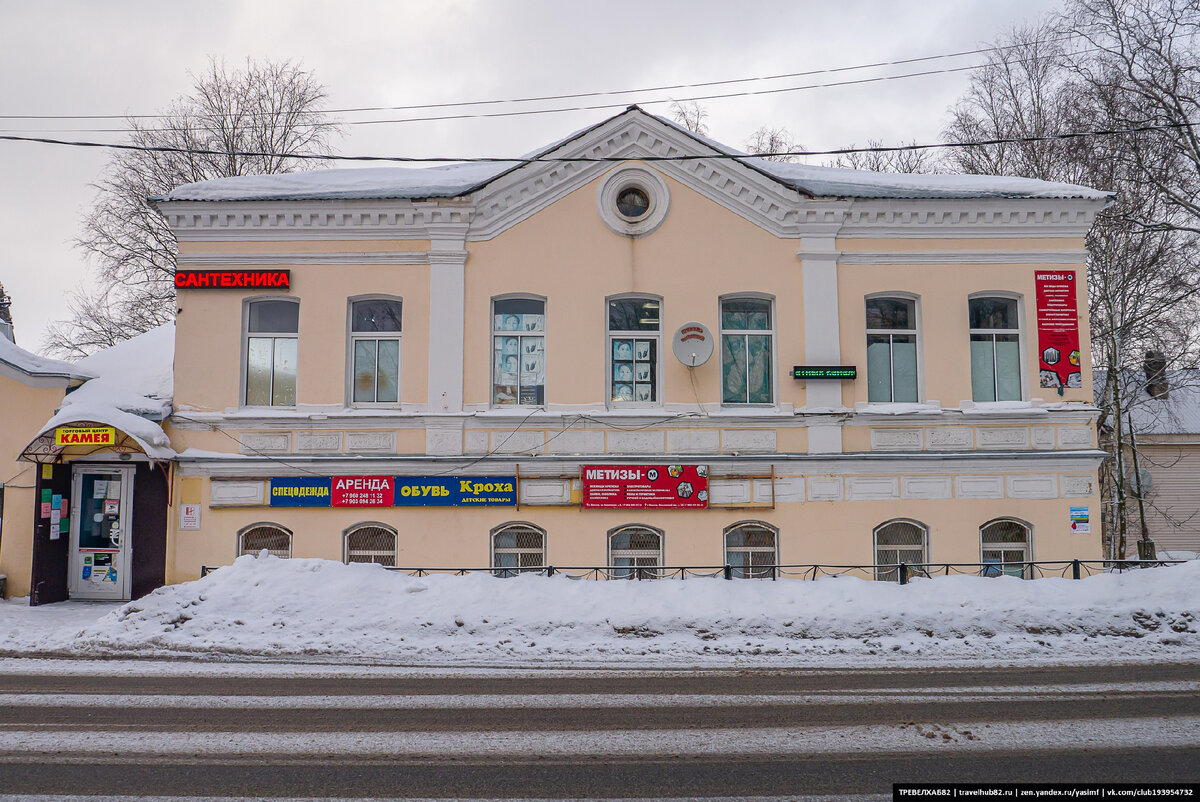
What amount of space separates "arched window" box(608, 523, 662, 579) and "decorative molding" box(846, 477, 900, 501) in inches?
139

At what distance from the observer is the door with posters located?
1410 cm

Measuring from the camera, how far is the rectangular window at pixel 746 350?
48.0 feet

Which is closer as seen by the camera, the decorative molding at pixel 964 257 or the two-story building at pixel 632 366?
the two-story building at pixel 632 366

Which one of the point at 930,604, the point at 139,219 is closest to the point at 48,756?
the point at 930,604

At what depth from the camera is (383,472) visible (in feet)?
46.1

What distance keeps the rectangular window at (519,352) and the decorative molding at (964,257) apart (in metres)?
5.82

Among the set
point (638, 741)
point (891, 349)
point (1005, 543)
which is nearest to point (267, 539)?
point (638, 741)

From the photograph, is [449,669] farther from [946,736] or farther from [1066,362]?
[1066,362]

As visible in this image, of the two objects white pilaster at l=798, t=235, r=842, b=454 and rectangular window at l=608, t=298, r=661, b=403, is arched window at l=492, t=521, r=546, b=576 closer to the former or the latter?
rectangular window at l=608, t=298, r=661, b=403

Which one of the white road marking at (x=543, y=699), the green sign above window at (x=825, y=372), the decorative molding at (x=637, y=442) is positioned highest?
the green sign above window at (x=825, y=372)

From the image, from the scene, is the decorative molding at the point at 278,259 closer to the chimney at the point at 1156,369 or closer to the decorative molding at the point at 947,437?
the decorative molding at the point at 947,437

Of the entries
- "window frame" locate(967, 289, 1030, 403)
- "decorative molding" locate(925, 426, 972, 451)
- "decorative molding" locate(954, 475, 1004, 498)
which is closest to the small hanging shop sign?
"decorative molding" locate(925, 426, 972, 451)

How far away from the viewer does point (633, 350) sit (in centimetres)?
1463

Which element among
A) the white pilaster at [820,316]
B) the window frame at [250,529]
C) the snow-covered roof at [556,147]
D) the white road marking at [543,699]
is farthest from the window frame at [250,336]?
the white pilaster at [820,316]
